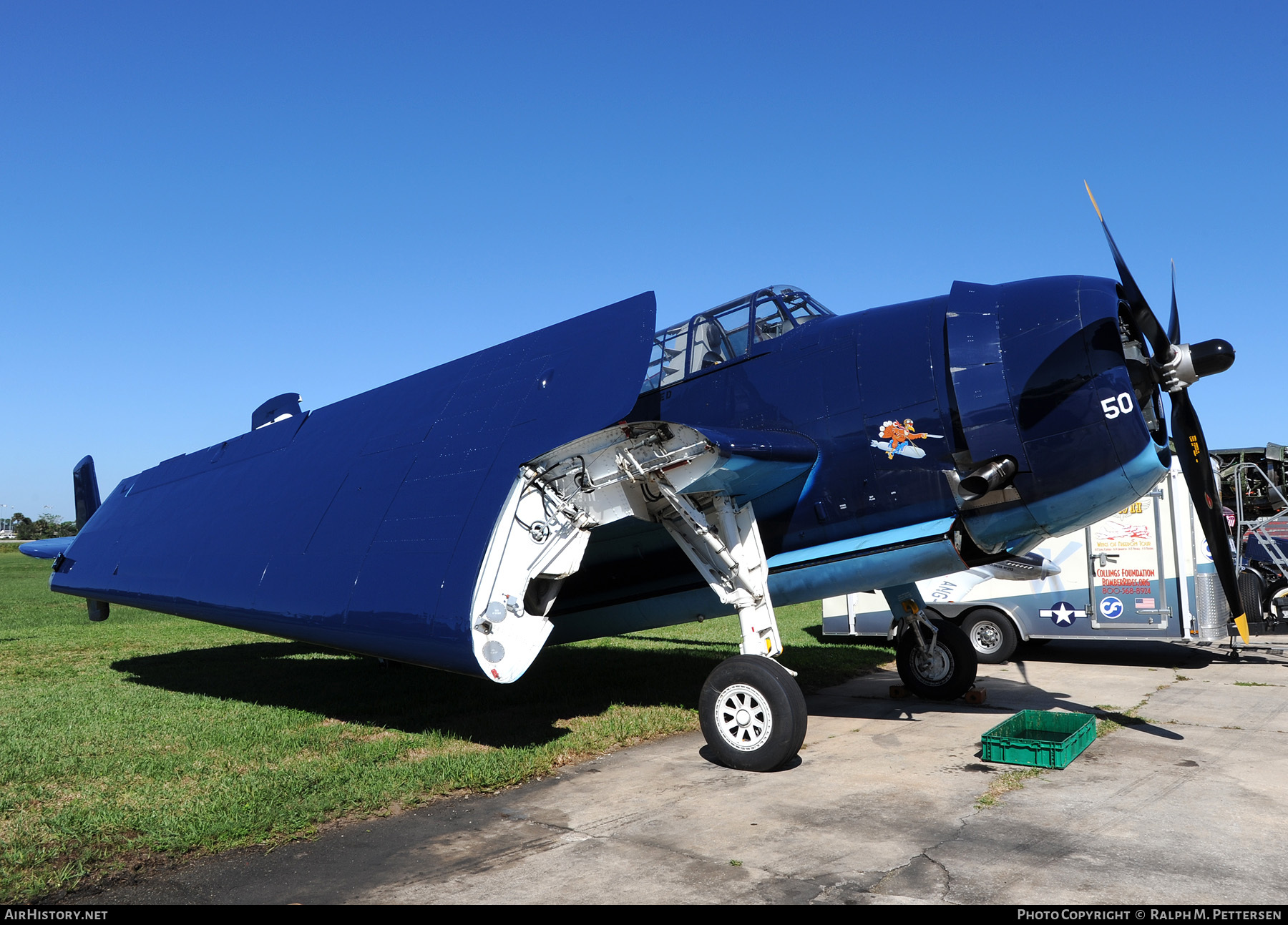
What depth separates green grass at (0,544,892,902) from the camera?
5.98m

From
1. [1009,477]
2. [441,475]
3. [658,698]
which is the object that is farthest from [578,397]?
[658,698]

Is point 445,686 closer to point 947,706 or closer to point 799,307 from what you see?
point 947,706

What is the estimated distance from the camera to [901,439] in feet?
25.9

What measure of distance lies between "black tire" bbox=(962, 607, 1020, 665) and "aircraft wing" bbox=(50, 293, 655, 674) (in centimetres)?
979

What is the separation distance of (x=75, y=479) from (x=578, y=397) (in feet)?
49.6

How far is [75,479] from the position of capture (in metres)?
18.1

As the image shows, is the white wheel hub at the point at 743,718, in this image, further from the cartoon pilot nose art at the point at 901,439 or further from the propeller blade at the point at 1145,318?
the propeller blade at the point at 1145,318

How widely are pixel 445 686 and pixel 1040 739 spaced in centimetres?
789

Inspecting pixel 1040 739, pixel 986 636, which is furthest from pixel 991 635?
pixel 1040 739

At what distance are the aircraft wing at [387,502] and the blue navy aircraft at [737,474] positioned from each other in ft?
0.12

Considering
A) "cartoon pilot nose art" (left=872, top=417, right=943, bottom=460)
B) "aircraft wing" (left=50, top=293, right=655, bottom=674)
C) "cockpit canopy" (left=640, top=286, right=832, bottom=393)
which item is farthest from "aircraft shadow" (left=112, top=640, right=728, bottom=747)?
"cartoon pilot nose art" (left=872, top=417, right=943, bottom=460)

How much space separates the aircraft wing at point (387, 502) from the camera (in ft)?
25.9

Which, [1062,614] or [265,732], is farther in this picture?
[1062,614]
